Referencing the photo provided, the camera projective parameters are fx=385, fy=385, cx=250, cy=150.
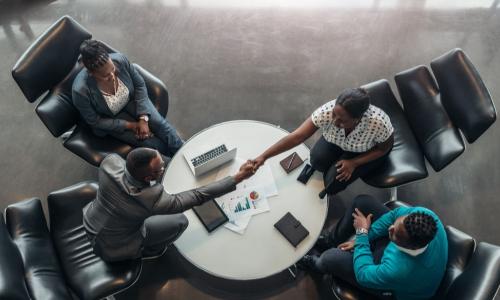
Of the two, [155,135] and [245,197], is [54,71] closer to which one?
[155,135]

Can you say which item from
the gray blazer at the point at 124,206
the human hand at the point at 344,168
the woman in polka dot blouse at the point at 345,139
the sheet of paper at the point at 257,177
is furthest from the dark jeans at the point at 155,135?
the human hand at the point at 344,168

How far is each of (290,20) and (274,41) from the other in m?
0.34

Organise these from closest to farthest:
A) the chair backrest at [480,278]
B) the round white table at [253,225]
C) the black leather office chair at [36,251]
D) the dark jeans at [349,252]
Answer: the chair backrest at [480,278], the black leather office chair at [36,251], the dark jeans at [349,252], the round white table at [253,225]

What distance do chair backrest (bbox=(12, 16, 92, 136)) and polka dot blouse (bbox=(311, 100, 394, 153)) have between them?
1.70 metres

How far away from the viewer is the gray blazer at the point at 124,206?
195cm

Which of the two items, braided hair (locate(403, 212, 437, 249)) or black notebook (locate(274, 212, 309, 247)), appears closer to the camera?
braided hair (locate(403, 212, 437, 249))

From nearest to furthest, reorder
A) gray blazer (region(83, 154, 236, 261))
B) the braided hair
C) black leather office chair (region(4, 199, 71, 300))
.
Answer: the braided hair < gray blazer (region(83, 154, 236, 261)) < black leather office chair (region(4, 199, 71, 300))

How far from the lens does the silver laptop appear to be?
8.01 feet

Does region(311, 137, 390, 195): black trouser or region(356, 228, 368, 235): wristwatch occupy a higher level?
region(311, 137, 390, 195): black trouser

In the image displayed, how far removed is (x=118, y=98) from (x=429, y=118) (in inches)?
84.8

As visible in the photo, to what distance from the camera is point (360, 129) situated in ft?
7.52

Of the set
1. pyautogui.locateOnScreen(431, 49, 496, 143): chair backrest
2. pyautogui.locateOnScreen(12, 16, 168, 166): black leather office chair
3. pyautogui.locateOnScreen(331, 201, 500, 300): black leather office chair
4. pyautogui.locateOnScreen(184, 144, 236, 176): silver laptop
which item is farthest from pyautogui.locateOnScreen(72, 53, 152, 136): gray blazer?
pyautogui.locateOnScreen(431, 49, 496, 143): chair backrest

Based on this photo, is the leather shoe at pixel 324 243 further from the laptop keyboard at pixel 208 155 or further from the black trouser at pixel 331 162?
the laptop keyboard at pixel 208 155

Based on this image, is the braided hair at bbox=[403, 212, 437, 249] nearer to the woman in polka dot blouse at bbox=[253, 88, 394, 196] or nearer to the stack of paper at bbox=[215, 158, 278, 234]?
the woman in polka dot blouse at bbox=[253, 88, 394, 196]
